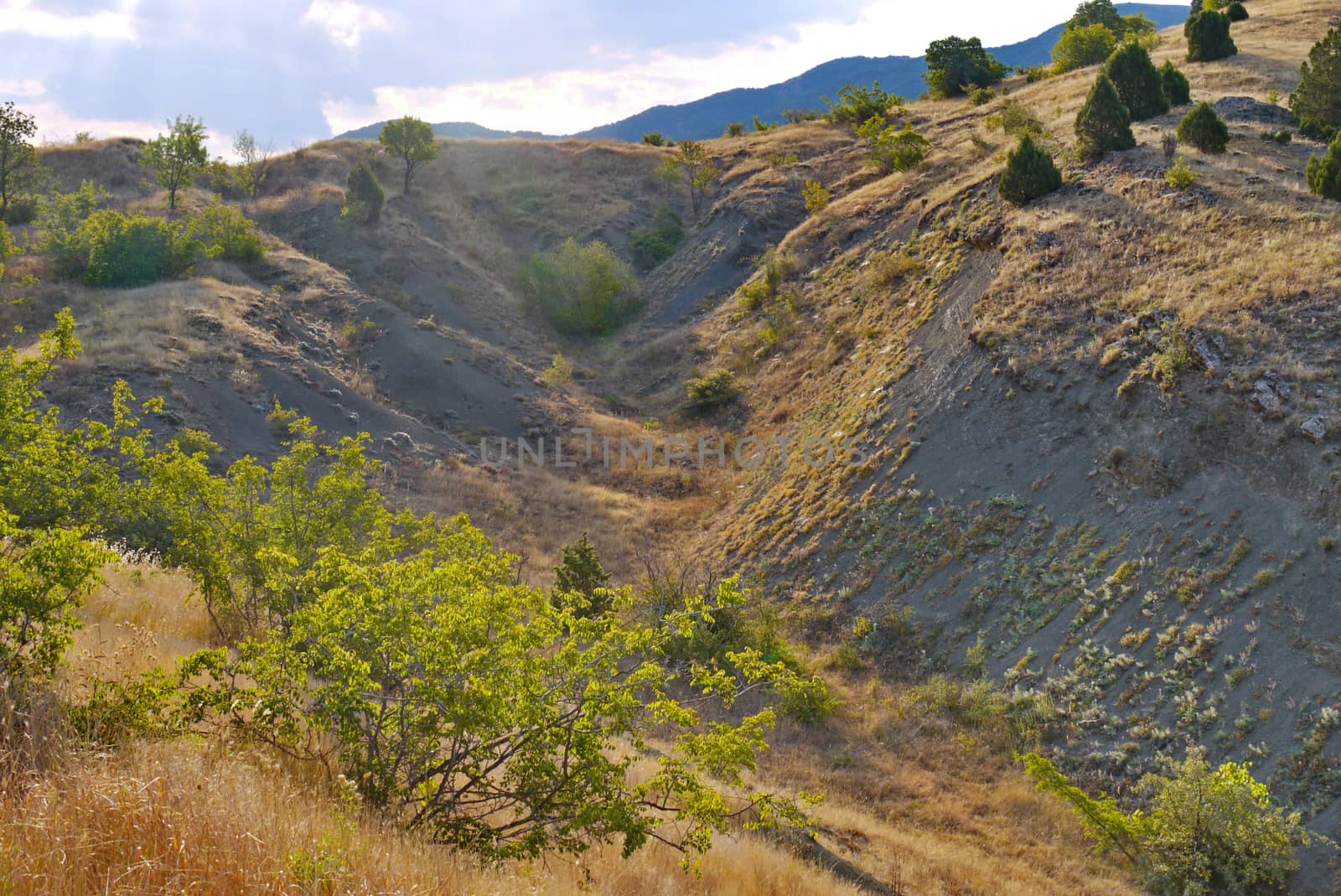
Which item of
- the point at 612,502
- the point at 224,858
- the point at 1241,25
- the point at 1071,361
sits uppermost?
the point at 1241,25

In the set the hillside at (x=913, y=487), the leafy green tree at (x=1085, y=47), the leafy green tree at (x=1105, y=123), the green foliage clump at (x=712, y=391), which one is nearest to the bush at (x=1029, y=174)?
the hillside at (x=913, y=487)

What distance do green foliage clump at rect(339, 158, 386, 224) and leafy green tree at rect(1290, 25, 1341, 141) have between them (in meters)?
37.4

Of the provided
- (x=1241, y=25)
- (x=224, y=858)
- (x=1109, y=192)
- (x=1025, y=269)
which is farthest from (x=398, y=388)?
(x=1241, y=25)

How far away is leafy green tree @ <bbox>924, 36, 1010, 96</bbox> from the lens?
153 feet

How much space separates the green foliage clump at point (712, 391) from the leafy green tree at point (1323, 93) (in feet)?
55.4

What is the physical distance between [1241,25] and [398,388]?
36356 mm

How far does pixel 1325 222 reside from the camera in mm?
14336

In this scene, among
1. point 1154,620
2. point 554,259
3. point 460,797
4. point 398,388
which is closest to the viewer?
point 460,797

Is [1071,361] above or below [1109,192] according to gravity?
below

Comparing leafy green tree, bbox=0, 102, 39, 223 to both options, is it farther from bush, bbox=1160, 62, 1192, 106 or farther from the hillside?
bush, bbox=1160, 62, 1192, 106

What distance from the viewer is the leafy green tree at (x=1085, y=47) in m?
39.7

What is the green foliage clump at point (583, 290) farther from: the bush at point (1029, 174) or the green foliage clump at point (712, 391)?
the bush at point (1029, 174)

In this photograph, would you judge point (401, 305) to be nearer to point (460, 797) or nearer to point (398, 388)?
point (398, 388)

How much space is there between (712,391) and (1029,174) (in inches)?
474
